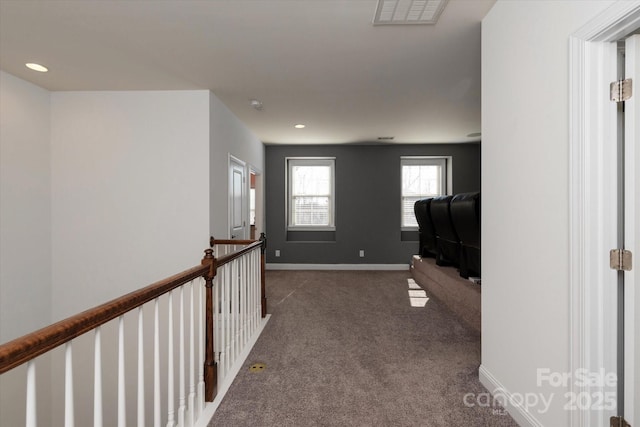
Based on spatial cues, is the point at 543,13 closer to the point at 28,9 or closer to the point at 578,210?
the point at 578,210

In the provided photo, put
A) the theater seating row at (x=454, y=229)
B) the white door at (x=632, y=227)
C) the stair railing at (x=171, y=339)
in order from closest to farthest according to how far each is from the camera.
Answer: the stair railing at (x=171, y=339) → the white door at (x=632, y=227) → the theater seating row at (x=454, y=229)

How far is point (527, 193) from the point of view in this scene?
1617 millimetres

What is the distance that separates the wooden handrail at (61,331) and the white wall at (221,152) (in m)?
2.34

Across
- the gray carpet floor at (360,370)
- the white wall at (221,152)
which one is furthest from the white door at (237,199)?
the gray carpet floor at (360,370)

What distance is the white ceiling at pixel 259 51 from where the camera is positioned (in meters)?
2.04

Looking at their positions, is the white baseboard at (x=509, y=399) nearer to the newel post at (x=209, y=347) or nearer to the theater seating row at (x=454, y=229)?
the theater seating row at (x=454, y=229)

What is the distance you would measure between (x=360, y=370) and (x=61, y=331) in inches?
75.9

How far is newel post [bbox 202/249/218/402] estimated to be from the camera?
1.88 m

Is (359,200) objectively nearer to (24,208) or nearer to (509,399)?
(509,399)

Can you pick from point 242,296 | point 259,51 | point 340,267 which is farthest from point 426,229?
point 259,51

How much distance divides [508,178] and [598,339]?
2.94ft

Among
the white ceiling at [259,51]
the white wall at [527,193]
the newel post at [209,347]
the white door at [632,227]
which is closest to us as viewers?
the white door at [632,227]

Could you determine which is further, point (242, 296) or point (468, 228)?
point (468, 228)

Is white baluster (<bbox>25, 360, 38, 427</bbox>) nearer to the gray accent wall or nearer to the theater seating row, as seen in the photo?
the theater seating row
